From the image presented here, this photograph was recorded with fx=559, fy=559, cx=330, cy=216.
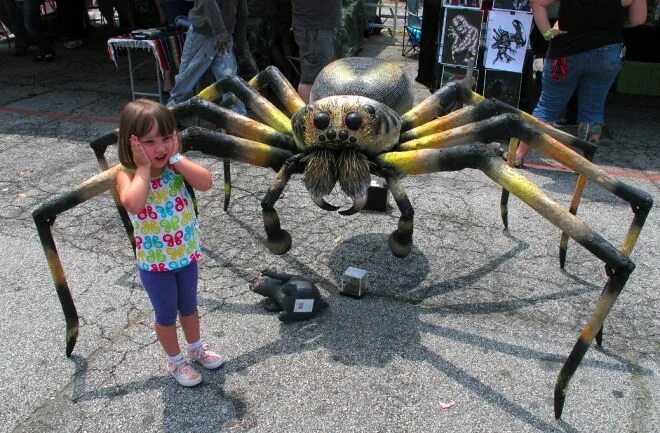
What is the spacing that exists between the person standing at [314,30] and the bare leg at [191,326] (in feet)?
13.3

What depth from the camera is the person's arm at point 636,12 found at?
4.95 m

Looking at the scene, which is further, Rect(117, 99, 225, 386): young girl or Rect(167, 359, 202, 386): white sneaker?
Rect(167, 359, 202, 386): white sneaker

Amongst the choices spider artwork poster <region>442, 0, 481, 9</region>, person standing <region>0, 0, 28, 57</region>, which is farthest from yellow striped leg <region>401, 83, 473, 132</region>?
person standing <region>0, 0, 28, 57</region>

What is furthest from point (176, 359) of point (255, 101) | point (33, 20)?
point (33, 20)

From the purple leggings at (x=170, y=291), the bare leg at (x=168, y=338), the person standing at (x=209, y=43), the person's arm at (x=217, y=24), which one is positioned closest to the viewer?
the purple leggings at (x=170, y=291)

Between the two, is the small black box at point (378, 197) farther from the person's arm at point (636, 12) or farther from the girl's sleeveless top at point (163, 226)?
the person's arm at point (636, 12)

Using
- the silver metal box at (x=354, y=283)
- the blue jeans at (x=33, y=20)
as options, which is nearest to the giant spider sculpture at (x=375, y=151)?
the silver metal box at (x=354, y=283)

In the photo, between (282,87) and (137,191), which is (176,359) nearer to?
(137,191)

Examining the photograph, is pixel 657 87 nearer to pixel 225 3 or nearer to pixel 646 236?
pixel 646 236

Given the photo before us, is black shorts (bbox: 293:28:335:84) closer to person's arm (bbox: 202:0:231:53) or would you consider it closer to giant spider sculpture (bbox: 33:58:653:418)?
person's arm (bbox: 202:0:231:53)

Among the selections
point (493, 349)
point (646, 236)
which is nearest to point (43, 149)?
point (493, 349)

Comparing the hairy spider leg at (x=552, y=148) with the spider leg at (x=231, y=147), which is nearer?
the hairy spider leg at (x=552, y=148)

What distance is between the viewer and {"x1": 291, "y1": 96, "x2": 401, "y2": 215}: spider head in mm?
3174

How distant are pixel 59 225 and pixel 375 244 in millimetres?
2457
